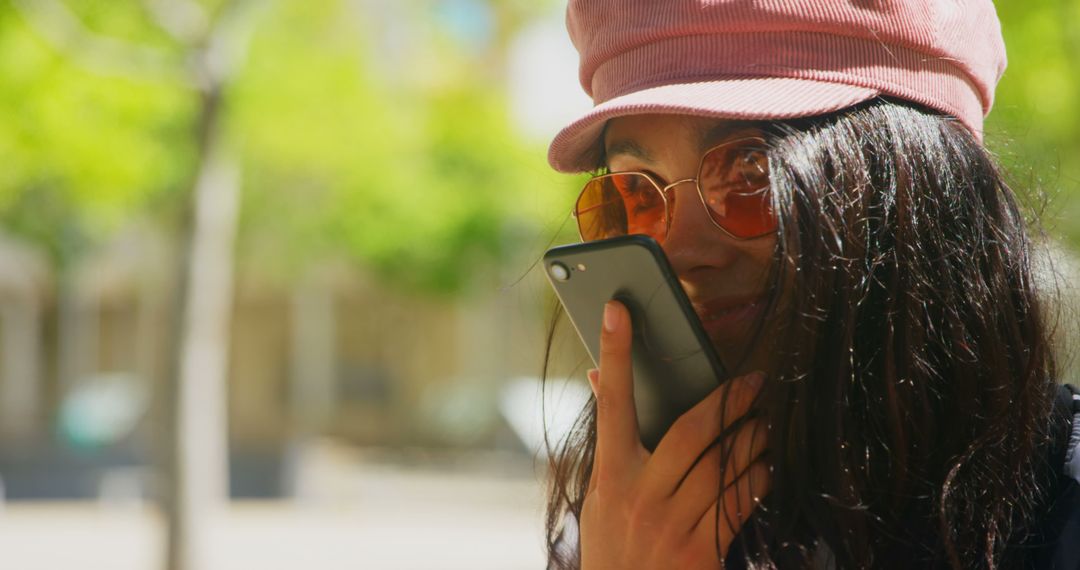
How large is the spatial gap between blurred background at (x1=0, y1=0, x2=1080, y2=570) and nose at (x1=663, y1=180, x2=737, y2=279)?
0.22 meters

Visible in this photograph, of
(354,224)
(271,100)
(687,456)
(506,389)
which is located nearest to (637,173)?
(687,456)

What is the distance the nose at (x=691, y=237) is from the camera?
1319 mm

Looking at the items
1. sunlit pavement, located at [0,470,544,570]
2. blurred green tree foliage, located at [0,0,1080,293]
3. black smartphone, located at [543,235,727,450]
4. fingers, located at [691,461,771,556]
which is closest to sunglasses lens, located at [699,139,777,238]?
black smartphone, located at [543,235,727,450]

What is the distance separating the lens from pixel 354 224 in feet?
60.8

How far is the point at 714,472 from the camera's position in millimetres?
1183

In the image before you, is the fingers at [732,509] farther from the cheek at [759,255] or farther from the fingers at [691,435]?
the cheek at [759,255]

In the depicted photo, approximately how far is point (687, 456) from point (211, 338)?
20.3ft

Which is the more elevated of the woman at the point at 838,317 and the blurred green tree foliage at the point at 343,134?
the blurred green tree foliage at the point at 343,134

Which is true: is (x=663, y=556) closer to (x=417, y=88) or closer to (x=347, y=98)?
(x=347, y=98)

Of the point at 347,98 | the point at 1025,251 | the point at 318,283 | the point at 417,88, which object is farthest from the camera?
the point at 318,283

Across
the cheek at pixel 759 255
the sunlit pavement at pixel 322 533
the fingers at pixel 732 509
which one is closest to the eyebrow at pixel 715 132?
the cheek at pixel 759 255

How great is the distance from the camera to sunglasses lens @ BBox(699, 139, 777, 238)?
129 cm

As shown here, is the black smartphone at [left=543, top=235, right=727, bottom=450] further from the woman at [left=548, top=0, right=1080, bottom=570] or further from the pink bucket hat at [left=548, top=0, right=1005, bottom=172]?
the pink bucket hat at [left=548, top=0, right=1005, bottom=172]

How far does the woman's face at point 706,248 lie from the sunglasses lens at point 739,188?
0.01 m
